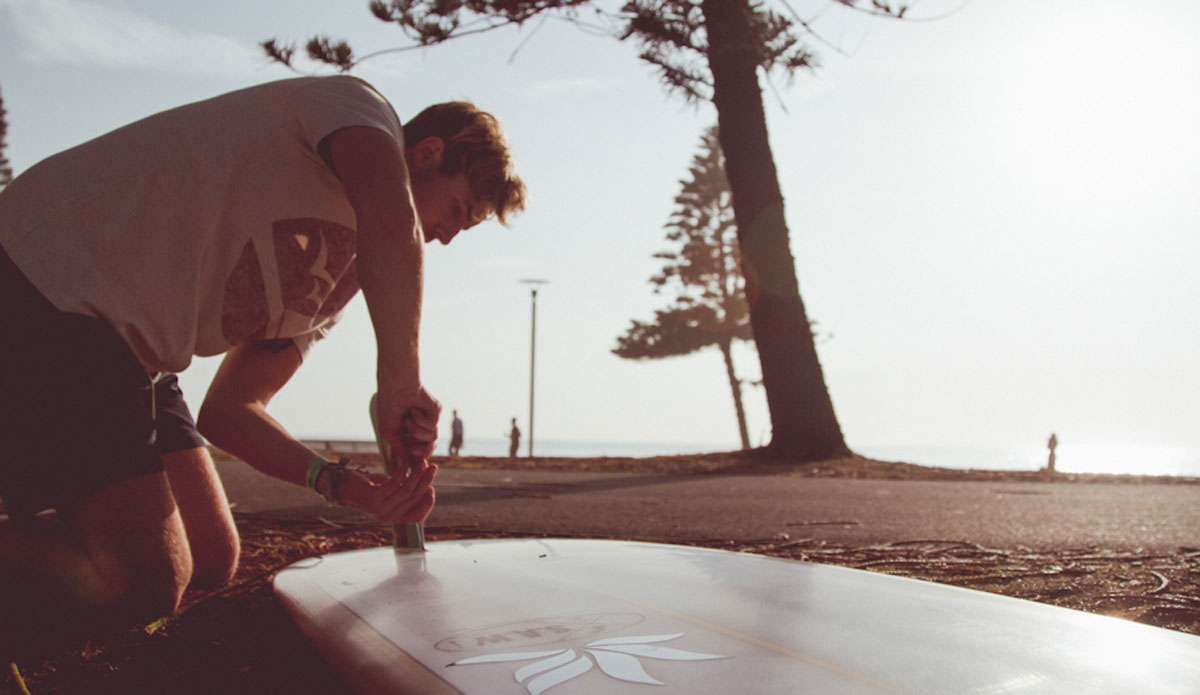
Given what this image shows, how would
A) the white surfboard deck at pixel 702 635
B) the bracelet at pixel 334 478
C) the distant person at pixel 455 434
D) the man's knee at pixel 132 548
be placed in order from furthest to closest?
1. the distant person at pixel 455 434
2. the bracelet at pixel 334 478
3. the man's knee at pixel 132 548
4. the white surfboard deck at pixel 702 635

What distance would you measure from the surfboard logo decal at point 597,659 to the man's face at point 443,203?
1063 millimetres

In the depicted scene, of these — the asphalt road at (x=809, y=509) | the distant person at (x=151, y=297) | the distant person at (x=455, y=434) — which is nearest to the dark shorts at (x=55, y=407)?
the distant person at (x=151, y=297)

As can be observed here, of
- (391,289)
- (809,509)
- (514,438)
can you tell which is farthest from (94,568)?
(514,438)

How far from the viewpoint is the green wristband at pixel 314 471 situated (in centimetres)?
191

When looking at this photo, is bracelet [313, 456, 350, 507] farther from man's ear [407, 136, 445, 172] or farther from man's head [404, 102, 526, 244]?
man's ear [407, 136, 445, 172]

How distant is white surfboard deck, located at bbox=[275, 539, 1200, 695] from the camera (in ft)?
3.37

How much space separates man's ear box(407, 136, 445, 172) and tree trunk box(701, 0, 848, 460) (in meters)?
6.13

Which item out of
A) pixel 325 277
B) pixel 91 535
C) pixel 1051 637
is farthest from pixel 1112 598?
pixel 91 535

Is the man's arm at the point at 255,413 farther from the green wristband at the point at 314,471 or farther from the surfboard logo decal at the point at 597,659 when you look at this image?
the surfboard logo decal at the point at 597,659

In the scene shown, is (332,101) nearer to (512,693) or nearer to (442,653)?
(442,653)

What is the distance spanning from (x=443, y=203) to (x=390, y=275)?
371 mm

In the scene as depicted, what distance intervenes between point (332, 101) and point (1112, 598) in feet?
6.50

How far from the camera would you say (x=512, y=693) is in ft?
3.32

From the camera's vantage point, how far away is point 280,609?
5.75ft
